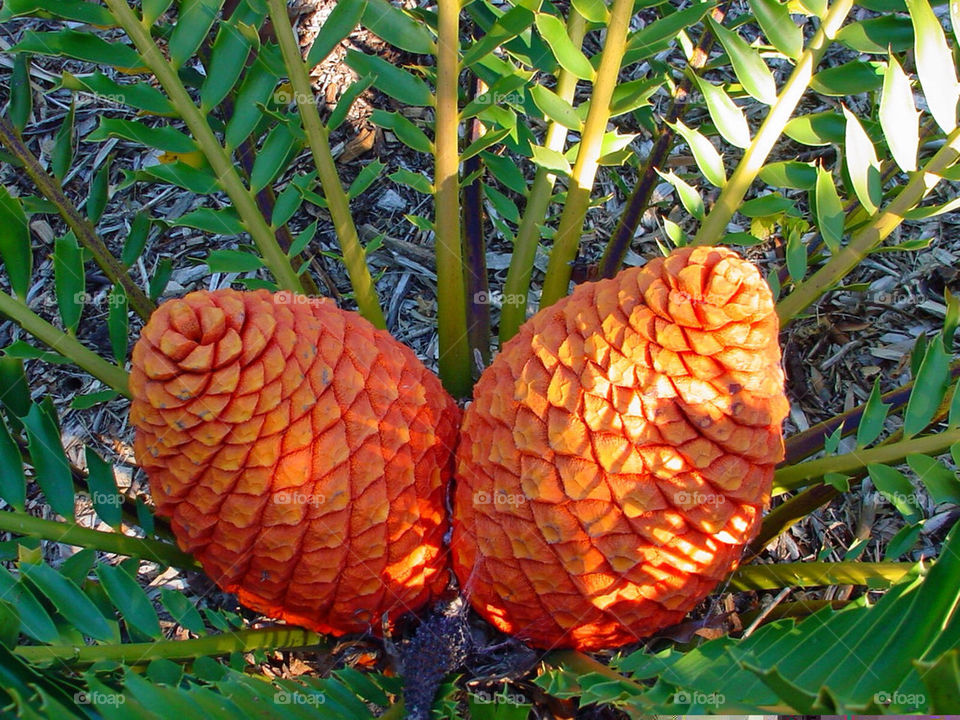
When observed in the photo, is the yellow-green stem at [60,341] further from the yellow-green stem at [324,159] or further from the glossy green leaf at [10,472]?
the yellow-green stem at [324,159]

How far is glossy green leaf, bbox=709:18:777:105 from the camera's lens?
4.73 feet

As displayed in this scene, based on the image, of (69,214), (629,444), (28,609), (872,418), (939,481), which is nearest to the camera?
(629,444)

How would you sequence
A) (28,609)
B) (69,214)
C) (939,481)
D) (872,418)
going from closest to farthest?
(28,609) < (939,481) < (872,418) < (69,214)

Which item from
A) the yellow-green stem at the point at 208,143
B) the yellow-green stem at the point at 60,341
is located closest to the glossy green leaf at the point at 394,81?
the yellow-green stem at the point at 208,143

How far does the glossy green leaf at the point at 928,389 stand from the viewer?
1.31 metres

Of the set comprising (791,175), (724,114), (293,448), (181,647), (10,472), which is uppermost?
(724,114)

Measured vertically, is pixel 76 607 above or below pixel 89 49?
below

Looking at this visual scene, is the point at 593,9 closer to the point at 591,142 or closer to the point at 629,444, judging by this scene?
the point at 591,142

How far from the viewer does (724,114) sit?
146 cm

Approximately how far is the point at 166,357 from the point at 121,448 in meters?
1.06

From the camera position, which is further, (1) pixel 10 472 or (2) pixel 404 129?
(2) pixel 404 129

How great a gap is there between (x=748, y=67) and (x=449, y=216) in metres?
0.56

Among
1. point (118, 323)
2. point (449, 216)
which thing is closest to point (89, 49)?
point (118, 323)

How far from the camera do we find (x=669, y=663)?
105cm
